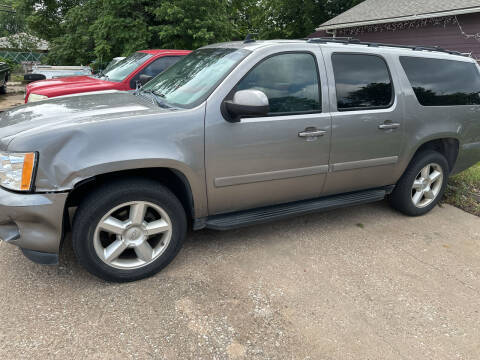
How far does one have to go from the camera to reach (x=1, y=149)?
2.43 metres

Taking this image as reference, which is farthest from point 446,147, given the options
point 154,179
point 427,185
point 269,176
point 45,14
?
point 45,14

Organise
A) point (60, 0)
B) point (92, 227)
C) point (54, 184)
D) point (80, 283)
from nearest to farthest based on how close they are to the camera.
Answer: point (54, 184)
point (92, 227)
point (80, 283)
point (60, 0)

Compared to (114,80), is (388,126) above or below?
below

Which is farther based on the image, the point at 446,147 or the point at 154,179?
the point at 446,147

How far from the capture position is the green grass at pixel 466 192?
4.66 meters

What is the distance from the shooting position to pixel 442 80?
156 inches

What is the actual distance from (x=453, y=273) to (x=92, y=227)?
3021 millimetres

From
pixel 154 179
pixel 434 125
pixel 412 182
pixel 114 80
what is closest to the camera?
pixel 154 179

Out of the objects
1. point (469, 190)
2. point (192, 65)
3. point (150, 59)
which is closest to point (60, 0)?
point (150, 59)

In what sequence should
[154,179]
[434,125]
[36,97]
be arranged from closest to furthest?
[154,179]
[434,125]
[36,97]

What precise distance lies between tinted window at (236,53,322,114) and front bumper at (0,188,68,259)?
5.30 feet

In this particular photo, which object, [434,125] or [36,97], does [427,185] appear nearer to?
[434,125]

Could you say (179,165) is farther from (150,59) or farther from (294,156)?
(150,59)

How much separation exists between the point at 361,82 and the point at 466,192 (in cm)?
268
